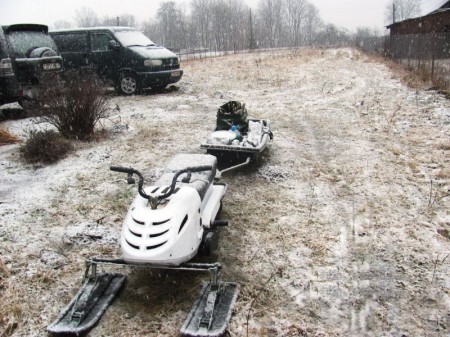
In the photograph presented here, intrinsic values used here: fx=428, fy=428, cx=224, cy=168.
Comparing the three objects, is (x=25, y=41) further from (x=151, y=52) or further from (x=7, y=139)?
(x=151, y=52)

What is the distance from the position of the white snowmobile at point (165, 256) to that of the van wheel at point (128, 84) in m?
8.93

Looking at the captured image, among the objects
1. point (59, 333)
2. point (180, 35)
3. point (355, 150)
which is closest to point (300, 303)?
point (59, 333)

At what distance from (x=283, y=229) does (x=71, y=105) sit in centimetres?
464

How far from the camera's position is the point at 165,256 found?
3.58 metres

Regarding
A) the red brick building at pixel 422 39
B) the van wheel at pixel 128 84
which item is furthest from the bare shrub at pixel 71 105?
the red brick building at pixel 422 39

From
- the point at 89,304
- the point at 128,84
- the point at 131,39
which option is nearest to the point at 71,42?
the point at 131,39

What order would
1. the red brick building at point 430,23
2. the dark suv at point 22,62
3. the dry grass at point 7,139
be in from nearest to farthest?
the dry grass at point 7,139 < the dark suv at point 22,62 < the red brick building at point 430,23

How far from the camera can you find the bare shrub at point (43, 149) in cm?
699

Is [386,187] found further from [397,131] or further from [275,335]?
[275,335]

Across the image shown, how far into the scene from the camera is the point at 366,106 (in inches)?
433

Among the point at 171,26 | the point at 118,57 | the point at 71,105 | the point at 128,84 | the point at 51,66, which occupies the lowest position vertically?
the point at 71,105

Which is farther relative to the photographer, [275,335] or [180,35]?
[180,35]

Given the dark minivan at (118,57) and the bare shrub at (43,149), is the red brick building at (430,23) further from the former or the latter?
the bare shrub at (43,149)

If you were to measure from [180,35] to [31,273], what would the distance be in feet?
260
